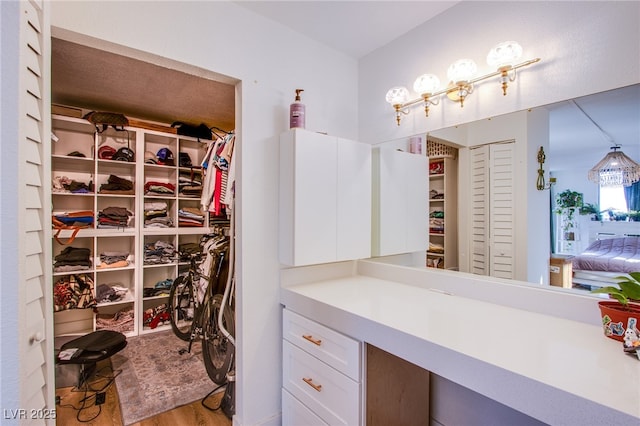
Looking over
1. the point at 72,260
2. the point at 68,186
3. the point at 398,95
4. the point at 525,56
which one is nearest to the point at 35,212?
the point at 398,95

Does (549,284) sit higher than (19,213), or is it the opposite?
(19,213)

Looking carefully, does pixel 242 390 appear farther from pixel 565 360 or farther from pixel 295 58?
pixel 295 58

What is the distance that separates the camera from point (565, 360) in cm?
94

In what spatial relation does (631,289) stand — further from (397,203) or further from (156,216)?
(156,216)

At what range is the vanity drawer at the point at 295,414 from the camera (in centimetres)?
153

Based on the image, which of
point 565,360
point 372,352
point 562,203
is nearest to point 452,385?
point 372,352

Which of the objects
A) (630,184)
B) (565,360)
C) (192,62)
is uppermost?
(192,62)

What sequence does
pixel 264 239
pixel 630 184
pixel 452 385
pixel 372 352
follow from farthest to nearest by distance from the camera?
pixel 264 239
pixel 452 385
pixel 372 352
pixel 630 184

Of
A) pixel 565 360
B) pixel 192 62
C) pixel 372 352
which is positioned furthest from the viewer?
pixel 192 62

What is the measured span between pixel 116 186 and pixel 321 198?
8.15ft

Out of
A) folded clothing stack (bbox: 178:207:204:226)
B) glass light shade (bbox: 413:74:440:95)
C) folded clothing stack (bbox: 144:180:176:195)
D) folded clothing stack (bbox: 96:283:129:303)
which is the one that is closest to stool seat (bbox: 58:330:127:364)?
folded clothing stack (bbox: 96:283:129:303)

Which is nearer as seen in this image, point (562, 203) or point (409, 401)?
point (562, 203)

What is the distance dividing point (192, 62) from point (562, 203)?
78.2 inches

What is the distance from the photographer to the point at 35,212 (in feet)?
3.03
